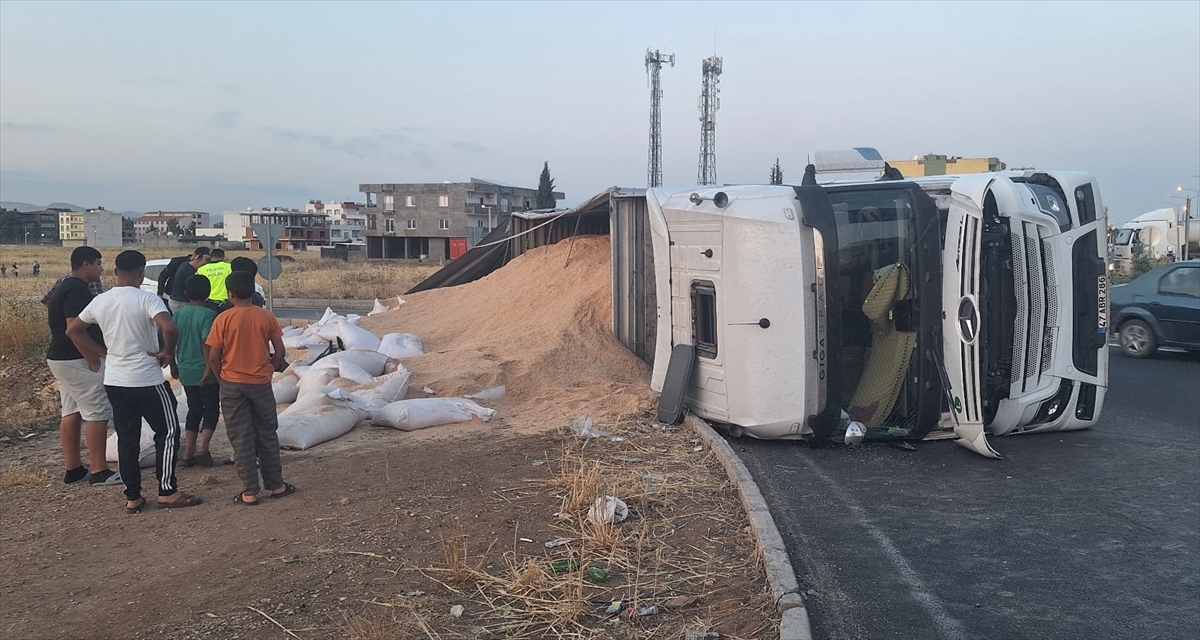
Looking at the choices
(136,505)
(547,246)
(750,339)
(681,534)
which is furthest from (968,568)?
(547,246)

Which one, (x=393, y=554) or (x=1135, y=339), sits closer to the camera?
(x=393, y=554)

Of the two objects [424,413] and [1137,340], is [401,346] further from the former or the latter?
[1137,340]

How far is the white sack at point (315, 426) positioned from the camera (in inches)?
304

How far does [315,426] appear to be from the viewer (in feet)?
26.0

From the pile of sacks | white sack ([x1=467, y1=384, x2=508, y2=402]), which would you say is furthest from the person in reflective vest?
white sack ([x1=467, y1=384, x2=508, y2=402])

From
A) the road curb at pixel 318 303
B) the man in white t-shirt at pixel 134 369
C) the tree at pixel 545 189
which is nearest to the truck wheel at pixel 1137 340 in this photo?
the man in white t-shirt at pixel 134 369

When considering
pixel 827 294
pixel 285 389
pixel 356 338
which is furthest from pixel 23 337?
pixel 827 294

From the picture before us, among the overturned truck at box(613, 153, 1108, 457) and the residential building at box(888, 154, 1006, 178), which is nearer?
the overturned truck at box(613, 153, 1108, 457)

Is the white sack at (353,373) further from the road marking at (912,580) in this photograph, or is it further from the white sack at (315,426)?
the road marking at (912,580)

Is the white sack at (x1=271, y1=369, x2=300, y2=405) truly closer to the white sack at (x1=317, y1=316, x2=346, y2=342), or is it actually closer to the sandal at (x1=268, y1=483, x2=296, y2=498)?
the white sack at (x1=317, y1=316, x2=346, y2=342)

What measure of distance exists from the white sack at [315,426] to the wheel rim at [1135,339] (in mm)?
12159

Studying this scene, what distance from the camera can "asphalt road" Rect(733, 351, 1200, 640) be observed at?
4.37m

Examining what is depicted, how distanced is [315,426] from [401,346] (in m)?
4.12

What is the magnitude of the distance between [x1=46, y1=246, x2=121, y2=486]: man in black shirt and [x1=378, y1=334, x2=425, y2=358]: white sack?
5.01 m
